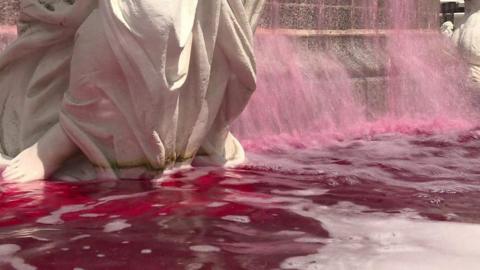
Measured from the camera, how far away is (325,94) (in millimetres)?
5438

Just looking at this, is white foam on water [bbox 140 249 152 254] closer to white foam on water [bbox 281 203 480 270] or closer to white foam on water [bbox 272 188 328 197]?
white foam on water [bbox 281 203 480 270]

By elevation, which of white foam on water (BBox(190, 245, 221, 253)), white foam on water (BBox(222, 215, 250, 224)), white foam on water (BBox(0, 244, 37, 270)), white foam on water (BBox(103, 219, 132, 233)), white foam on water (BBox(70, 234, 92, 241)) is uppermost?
white foam on water (BBox(0, 244, 37, 270))

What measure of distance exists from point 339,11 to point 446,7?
7920 millimetres

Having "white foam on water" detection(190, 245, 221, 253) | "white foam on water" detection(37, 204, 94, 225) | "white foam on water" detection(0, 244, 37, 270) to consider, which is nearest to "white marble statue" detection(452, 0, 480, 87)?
"white foam on water" detection(37, 204, 94, 225)

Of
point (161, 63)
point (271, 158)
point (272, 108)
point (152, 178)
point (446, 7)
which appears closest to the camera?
point (161, 63)

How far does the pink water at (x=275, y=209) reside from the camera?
72.3 inches

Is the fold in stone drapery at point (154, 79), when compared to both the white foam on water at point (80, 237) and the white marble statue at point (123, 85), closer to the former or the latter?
the white marble statue at point (123, 85)

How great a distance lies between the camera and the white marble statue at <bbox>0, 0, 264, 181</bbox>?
2.75 m

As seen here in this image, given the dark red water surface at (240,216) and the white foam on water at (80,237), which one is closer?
the dark red water surface at (240,216)

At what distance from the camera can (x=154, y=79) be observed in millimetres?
2738

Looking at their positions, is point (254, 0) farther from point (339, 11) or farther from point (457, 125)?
point (457, 125)

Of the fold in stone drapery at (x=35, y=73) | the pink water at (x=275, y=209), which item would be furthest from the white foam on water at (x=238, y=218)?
the fold in stone drapery at (x=35, y=73)

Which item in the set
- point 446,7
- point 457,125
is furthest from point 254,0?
point 446,7

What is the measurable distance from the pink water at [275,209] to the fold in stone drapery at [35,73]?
16.6 inches
